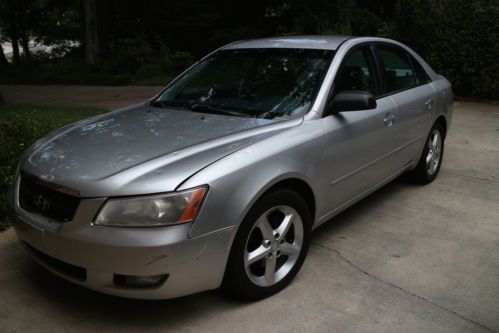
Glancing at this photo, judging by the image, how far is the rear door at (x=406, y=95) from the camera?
4.46 metres

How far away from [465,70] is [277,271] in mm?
8869

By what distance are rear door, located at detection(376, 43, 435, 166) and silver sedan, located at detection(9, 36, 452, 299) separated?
0.02 m

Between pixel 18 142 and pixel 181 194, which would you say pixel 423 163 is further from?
pixel 18 142

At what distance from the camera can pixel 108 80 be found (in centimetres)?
1428

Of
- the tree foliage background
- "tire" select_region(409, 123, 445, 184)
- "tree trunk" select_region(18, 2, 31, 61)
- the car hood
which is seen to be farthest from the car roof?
"tree trunk" select_region(18, 2, 31, 61)

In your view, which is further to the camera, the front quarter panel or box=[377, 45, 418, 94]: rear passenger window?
box=[377, 45, 418, 94]: rear passenger window

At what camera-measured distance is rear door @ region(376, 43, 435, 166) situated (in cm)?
446

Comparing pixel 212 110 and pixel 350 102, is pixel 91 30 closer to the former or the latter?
pixel 212 110

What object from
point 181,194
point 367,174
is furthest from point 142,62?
point 181,194

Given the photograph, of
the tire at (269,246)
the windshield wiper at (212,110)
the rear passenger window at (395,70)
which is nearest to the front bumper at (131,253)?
the tire at (269,246)

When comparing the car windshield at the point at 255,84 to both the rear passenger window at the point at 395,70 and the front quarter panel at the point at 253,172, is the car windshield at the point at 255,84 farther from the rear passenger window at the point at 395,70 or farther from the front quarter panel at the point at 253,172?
the rear passenger window at the point at 395,70

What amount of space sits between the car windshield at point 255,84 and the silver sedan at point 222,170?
0.04 ft

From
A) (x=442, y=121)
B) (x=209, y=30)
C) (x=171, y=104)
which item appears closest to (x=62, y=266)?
(x=171, y=104)

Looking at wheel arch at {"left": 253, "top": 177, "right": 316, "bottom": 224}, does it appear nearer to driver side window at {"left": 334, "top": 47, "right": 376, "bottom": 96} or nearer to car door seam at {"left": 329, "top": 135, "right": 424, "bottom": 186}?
car door seam at {"left": 329, "top": 135, "right": 424, "bottom": 186}
